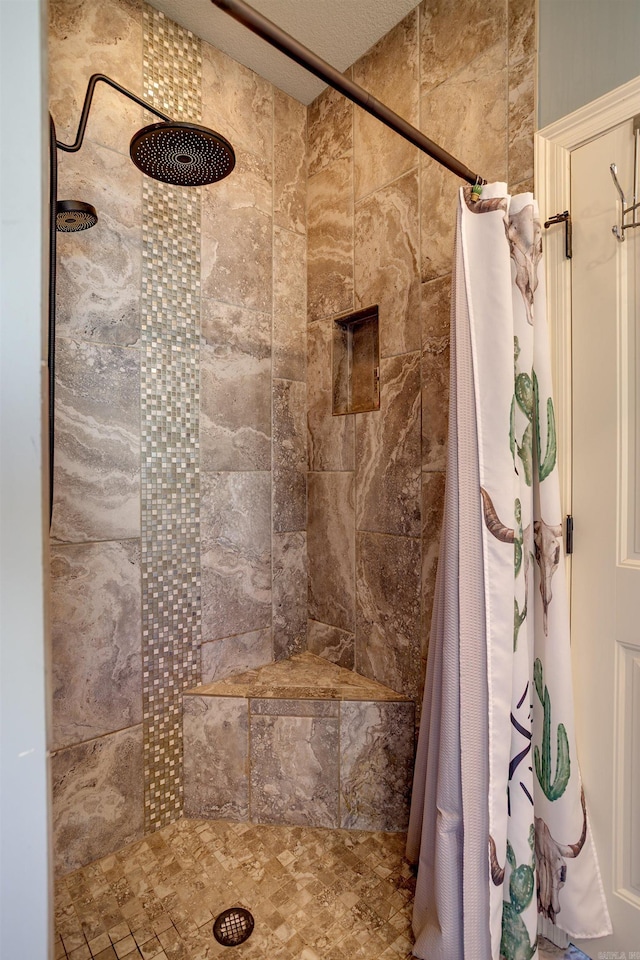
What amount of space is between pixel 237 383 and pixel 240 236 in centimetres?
58

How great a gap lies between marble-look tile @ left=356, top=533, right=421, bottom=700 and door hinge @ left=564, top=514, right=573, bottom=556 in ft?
1.62

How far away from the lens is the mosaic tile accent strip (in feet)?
5.38

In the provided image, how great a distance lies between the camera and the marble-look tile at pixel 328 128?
1945mm

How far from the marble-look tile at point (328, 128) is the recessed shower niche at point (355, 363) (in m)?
0.68

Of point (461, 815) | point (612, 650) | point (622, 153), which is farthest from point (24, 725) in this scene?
point (622, 153)

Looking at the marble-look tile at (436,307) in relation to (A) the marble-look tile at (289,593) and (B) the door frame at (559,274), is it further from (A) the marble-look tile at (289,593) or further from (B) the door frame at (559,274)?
(A) the marble-look tile at (289,593)

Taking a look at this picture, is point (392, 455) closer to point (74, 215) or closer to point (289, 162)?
point (74, 215)

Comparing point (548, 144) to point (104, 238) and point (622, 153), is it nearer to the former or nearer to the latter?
point (622, 153)

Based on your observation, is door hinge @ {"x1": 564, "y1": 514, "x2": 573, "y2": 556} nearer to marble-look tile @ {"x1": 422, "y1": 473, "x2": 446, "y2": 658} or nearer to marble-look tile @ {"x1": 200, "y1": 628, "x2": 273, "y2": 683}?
marble-look tile @ {"x1": 422, "y1": 473, "x2": 446, "y2": 658}

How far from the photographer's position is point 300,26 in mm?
1720

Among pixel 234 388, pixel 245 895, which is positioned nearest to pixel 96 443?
pixel 234 388

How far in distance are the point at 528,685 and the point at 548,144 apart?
1404 mm

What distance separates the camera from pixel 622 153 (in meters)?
1.17

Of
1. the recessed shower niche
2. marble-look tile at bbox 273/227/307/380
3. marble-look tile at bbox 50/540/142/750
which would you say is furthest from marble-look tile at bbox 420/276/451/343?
marble-look tile at bbox 50/540/142/750
